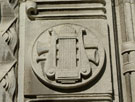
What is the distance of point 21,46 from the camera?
6434mm

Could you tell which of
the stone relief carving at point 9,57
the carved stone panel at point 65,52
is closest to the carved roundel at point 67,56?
the carved stone panel at point 65,52

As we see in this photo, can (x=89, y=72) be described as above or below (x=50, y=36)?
below

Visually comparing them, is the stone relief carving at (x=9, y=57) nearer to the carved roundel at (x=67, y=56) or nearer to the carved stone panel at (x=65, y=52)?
the carved stone panel at (x=65, y=52)

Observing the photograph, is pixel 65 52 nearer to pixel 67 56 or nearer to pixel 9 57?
pixel 67 56

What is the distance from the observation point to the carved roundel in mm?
6082

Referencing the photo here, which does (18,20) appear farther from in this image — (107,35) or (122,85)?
(122,85)

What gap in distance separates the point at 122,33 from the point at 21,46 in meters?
1.35

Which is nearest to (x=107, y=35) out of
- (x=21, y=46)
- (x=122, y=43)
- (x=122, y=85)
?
(x=122, y=43)

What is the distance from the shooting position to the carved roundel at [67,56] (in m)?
6.08

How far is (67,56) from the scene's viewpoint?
6.19 m

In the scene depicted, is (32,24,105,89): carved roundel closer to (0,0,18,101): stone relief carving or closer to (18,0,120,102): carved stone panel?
(18,0,120,102): carved stone panel

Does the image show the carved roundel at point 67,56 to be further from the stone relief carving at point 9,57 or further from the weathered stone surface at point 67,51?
the stone relief carving at point 9,57

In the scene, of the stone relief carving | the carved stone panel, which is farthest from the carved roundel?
the stone relief carving

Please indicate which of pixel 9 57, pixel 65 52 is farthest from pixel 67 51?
pixel 9 57
